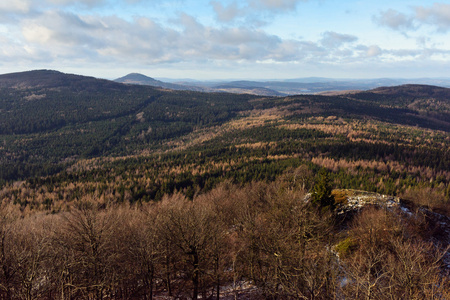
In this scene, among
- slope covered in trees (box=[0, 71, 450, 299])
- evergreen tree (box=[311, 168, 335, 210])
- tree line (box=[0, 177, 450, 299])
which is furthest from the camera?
evergreen tree (box=[311, 168, 335, 210])

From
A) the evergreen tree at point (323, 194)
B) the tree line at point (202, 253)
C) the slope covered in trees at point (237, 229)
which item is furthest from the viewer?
the evergreen tree at point (323, 194)

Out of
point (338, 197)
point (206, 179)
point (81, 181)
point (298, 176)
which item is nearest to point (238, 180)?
point (206, 179)

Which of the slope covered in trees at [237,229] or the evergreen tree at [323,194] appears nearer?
→ the slope covered in trees at [237,229]

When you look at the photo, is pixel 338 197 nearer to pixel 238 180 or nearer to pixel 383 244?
pixel 383 244

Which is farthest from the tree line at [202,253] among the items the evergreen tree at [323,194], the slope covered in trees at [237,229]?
the evergreen tree at [323,194]

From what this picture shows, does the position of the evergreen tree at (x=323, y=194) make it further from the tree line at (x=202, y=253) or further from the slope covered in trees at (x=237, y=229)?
the tree line at (x=202, y=253)

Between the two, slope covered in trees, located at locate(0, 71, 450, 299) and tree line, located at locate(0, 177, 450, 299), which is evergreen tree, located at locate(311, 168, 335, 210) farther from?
tree line, located at locate(0, 177, 450, 299)

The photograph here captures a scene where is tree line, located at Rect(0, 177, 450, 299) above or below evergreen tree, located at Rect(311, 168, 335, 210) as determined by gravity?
below

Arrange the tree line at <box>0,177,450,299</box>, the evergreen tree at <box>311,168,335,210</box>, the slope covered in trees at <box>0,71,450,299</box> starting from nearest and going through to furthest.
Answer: the slope covered in trees at <box>0,71,450,299</box> < the tree line at <box>0,177,450,299</box> < the evergreen tree at <box>311,168,335,210</box>

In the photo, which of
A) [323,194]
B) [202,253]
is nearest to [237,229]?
[202,253]

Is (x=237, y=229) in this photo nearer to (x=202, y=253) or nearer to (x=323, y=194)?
(x=202, y=253)

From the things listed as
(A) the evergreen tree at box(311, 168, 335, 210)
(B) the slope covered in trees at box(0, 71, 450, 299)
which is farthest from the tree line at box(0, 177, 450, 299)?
(A) the evergreen tree at box(311, 168, 335, 210)

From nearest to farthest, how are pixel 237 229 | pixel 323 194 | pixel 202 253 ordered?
1. pixel 202 253
2. pixel 323 194
3. pixel 237 229
